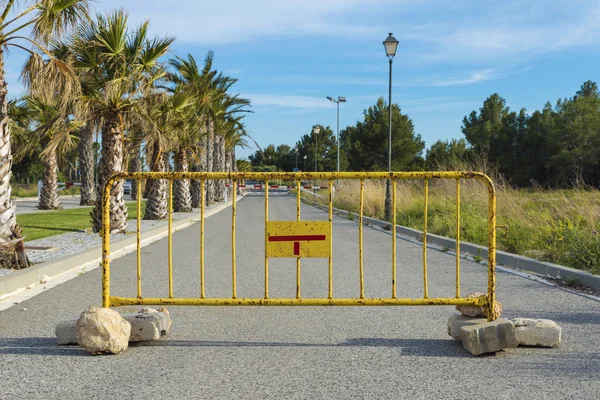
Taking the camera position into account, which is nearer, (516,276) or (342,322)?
(342,322)

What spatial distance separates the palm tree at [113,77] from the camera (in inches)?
589

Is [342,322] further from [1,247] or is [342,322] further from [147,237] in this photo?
[147,237]

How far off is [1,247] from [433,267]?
23.5ft

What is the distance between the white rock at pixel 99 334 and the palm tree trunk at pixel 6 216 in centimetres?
485

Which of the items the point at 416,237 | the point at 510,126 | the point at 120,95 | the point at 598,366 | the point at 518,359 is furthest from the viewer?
the point at 510,126

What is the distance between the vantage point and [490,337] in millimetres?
5215

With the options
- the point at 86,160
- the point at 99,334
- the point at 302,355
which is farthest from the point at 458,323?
the point at 86,160

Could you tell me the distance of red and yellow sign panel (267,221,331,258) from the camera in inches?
244

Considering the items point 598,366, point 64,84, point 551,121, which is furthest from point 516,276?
point 551,121

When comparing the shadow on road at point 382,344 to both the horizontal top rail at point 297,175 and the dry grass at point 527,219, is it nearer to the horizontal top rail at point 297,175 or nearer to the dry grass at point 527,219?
the horizontal top rail at point 297,175

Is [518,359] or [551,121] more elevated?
[551,121]

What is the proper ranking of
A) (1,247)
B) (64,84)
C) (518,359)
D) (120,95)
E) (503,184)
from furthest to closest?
1. (503,184)
2. (120,95)
3. (64,84)
4. (1,247)
5. (518,359)

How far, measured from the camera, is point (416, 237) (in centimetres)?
1683

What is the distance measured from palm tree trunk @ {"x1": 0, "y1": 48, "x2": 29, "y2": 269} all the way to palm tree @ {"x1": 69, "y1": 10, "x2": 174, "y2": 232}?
16.2ft
